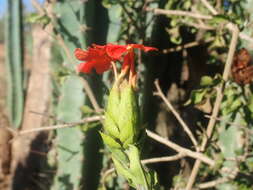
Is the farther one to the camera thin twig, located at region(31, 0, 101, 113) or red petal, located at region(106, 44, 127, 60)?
thin twig, located at region(31, 0, 101, 113)

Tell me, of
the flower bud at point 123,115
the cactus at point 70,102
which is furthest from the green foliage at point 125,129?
the cactus at point 70,102

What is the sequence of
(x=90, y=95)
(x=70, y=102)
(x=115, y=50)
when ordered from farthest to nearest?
(x=70, y=102) → (x=90, y=95) → (x=115, y=50)

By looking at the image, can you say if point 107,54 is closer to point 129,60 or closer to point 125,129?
point 129,60

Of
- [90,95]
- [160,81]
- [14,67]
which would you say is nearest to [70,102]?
[90,95]

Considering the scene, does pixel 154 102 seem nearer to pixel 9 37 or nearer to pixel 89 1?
pixel 89 1

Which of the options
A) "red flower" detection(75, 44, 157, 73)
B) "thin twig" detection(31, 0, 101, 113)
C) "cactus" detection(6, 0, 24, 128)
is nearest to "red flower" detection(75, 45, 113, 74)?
"red flower" detection(75, 44, 157, 73)

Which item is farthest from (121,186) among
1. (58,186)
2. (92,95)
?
(92,95)

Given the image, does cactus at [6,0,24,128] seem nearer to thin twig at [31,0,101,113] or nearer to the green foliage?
thin twig at [31,0,101,113]
